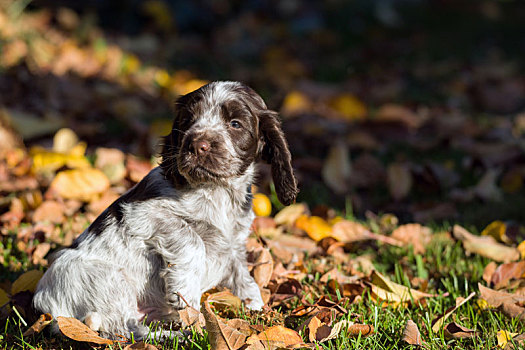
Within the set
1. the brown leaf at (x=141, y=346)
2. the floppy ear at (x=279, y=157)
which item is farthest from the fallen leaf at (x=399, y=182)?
the brown leaf at (x=141, y=346)

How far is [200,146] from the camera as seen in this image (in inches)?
126

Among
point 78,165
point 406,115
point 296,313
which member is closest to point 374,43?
point 406,115

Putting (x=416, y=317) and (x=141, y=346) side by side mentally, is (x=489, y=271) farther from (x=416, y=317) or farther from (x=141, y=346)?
(x=141, y=346)

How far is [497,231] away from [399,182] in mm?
1212

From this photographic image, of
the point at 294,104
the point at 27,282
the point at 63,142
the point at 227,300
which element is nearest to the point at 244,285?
the point at 227,300

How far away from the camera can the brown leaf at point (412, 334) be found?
3033mm

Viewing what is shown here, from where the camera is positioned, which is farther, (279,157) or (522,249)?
(522,249)

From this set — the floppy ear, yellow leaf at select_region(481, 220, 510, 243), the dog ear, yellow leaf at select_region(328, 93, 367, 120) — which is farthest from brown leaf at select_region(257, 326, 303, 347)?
yellow leaf at select_region(328, 93, 367, 120)

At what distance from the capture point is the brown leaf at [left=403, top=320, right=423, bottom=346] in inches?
119

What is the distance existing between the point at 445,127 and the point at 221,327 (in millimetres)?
5438

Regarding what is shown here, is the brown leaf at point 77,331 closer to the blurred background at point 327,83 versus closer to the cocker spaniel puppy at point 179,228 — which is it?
the cocker spaniel puppy at point 179,228

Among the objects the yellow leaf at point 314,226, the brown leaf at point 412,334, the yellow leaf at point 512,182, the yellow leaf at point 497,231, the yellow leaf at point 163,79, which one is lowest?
the yellow leaf at point 512,182

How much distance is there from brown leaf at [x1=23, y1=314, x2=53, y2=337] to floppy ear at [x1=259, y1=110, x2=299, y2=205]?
1.57 metres

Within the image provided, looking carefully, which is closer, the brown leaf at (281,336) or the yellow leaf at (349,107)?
the brown leaf at (281,336)
